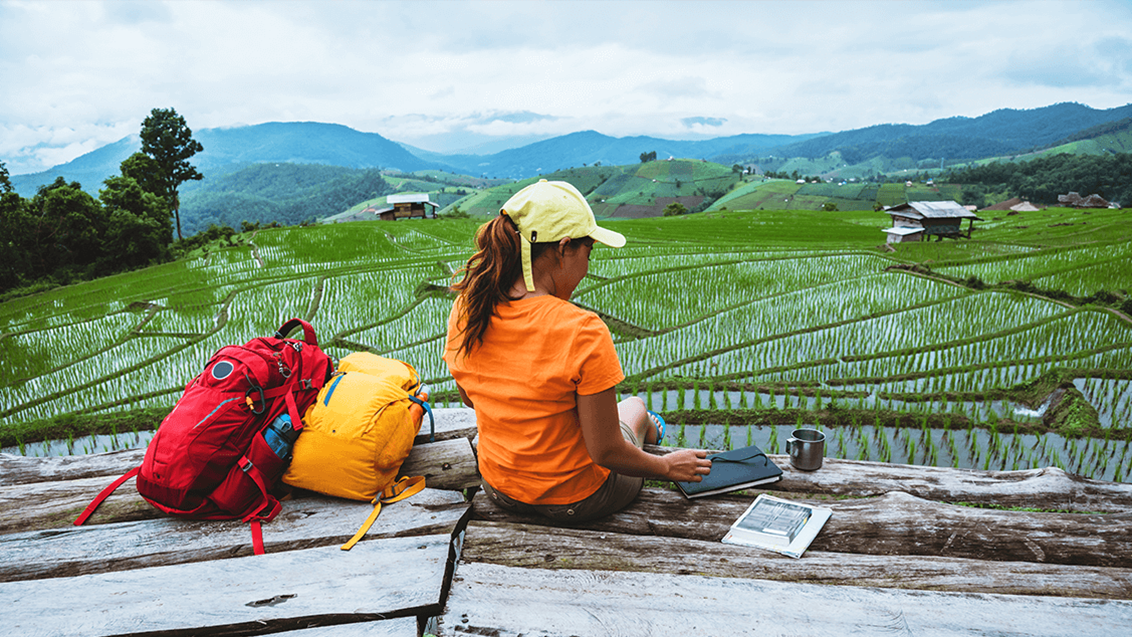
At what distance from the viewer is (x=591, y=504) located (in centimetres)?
207

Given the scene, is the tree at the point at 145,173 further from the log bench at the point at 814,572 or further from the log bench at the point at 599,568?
the log bench at the point at 814,572

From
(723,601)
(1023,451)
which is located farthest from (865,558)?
(1023,451)

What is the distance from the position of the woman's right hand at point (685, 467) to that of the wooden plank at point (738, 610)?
0.38 metres

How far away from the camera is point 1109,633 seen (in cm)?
153

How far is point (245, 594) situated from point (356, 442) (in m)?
0.62

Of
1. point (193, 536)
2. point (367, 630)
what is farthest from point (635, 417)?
point (193, 536)

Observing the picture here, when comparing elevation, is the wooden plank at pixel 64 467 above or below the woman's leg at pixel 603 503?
below

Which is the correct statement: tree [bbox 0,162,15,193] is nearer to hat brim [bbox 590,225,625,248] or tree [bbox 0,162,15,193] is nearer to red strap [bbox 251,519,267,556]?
red strap [bbox 251,519,267,556]

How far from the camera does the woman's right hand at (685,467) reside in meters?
2.08

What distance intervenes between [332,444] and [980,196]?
66.1 meters

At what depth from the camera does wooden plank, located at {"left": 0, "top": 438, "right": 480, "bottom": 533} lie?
236cm

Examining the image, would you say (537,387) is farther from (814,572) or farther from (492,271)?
(814,572)

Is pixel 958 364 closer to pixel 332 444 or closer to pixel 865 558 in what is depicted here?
pixel 865 558

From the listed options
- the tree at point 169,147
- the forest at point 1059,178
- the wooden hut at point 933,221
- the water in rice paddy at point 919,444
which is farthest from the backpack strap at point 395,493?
the forest at point 1059,178
